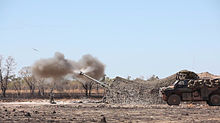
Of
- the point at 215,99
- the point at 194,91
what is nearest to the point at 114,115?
the point at 194,91

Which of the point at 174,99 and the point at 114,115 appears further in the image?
the point at 174,99

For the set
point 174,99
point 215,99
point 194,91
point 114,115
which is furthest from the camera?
point 174,99

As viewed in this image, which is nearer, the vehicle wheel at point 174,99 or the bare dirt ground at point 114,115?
the bare dirt ground at point 114,115

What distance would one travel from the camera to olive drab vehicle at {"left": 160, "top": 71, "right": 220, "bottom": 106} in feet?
106

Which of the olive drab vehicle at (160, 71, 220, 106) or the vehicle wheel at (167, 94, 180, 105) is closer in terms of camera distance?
the olive drab vehicle at (160, 71, 220, 106)

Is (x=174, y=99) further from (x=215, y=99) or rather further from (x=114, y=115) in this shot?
(x=114, y=115)

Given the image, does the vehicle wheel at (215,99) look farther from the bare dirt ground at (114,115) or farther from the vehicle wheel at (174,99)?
the bare dirt ground at (114,115)

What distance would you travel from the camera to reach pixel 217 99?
106 ft

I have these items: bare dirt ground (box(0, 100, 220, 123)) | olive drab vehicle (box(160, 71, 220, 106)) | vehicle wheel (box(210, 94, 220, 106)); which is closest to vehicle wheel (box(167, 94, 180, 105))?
olive drab vehicle (box(160, 71, 220, 106))

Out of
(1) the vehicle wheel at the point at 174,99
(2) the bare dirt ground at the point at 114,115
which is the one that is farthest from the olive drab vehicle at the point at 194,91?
(2) the bare dirt ground at the point at 114,115

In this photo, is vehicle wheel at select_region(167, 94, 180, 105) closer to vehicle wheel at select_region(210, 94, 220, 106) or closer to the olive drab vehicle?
the olive drab vehicle

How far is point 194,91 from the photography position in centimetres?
3278

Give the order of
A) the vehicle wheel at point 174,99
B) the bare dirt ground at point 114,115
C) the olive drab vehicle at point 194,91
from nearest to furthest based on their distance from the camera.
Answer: the bare dirt ground at point 114,115 < the olive drab vehicle at point 194,91 < the vehicle wheel at point 174,99

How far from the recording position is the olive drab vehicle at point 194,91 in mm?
32250
